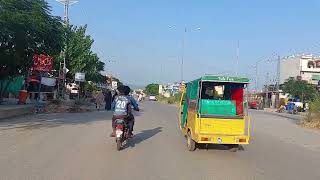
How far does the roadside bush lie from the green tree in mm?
16281

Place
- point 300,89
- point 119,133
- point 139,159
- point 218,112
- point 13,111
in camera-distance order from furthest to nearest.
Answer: point 300,89, point 13,111, point 218,112, point 119,133, point 139,159

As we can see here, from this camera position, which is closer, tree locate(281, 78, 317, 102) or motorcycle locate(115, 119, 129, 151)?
motorcycle locate(115, 119, 129, 151)

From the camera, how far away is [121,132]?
543 inches

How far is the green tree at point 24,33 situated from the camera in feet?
93.7

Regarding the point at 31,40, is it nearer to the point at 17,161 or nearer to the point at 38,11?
the point at 38,11

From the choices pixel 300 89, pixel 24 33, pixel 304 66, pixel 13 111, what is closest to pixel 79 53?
pixel 24 33

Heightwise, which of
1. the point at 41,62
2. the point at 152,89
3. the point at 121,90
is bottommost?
the point at 121,90

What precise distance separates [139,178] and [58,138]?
282 inches

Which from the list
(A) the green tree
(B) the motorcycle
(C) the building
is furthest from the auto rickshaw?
(C) the building

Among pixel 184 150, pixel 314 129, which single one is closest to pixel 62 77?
pixel 314 129

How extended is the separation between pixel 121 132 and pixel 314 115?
1894cm

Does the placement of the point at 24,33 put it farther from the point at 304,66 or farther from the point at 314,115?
the point at 304,66

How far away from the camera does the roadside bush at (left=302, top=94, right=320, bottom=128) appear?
29266 mm

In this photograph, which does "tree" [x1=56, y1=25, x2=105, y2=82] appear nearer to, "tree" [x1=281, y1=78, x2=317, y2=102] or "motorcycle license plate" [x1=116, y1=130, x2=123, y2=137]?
"tree" [x1=281, y1=78, x2=317, y2=102]
